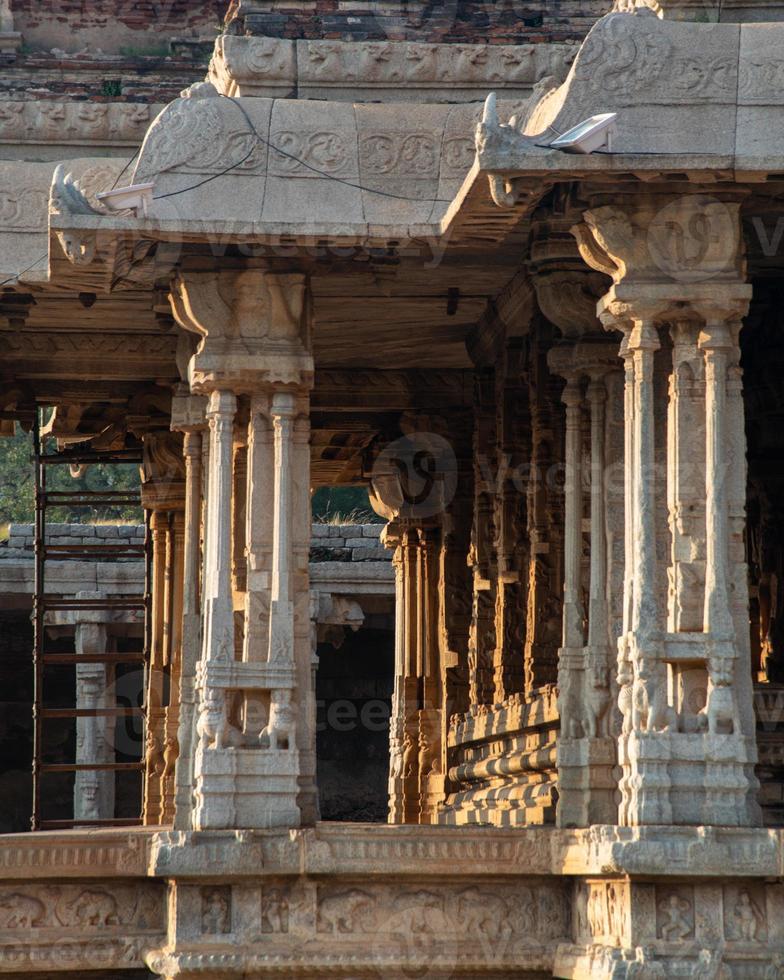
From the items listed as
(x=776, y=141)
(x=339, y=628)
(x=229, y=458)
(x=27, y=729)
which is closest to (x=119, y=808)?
(x=27, y=729)

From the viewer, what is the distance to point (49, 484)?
4728 cm

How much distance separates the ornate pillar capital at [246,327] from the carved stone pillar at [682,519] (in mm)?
2049

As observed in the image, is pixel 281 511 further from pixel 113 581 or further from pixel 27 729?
pixel 27 729

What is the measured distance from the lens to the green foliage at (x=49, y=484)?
4491 cm

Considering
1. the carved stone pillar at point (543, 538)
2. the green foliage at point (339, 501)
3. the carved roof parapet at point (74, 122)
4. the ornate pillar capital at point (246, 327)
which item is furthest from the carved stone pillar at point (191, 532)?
the green foliage at point (339, 501)

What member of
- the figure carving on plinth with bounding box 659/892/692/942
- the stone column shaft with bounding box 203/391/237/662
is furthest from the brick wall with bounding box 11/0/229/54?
the figure carving on plinth with bounding box 659/892/692/942

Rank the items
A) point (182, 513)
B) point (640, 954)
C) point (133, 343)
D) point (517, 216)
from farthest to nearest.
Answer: point (182, 513) → point (133, 343) → point (517, 216) → point (640, 954)

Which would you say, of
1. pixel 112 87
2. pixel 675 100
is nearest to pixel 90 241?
pixel 675 100

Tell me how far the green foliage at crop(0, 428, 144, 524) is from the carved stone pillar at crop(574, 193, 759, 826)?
30.6 meters

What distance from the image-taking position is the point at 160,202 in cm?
1372

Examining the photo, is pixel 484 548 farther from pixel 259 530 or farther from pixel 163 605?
pixel 163 605

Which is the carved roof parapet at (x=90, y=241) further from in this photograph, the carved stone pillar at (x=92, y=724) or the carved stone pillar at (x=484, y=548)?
the carved stone pillar at (x=92, y=724)

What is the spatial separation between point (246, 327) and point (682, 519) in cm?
314

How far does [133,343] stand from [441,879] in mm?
6697
